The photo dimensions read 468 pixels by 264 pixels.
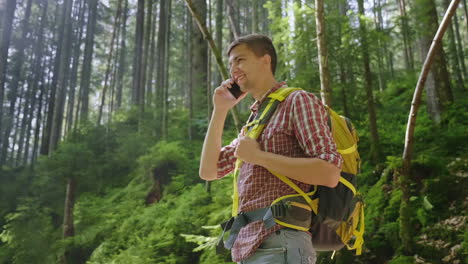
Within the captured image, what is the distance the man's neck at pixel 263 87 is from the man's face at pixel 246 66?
3 cm

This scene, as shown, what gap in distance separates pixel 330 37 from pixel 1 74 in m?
12.3

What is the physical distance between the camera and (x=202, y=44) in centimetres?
1339

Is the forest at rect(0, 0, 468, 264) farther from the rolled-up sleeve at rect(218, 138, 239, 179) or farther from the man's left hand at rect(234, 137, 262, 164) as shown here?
the man's left hand at rect(234, 137, 262, 164)

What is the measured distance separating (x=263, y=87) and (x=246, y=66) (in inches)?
4.9

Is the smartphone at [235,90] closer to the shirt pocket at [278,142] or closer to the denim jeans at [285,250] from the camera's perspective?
the shirt pocket at [278,142]

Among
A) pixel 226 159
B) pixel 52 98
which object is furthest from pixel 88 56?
pixel 226 159

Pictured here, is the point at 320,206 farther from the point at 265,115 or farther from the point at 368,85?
the point at 368,85

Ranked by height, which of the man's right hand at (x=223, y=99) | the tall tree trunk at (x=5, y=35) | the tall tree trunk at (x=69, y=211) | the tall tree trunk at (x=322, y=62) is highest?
the tall tree trunk at (x=5, y=35)

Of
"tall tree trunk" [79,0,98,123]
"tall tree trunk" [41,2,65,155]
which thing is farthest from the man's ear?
"tall tree trunk" [79,0,98,123]

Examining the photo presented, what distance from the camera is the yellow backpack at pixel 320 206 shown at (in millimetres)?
1319

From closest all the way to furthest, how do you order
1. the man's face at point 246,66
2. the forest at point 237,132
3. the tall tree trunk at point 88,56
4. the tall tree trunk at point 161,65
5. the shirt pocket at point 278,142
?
the shirt pocket at point 278,142 → the man's face at point 246,66 → the forest at point 237,132 → the tall tree trunk at point 161,65 → the tall tree trunk at point 88,56

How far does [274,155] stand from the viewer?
4.40ft

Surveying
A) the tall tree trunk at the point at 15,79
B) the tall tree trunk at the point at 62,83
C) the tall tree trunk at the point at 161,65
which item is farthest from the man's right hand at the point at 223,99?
the tall tree trunk at the point at 15,79

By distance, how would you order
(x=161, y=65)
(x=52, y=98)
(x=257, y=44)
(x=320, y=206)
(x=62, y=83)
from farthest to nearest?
(x=52, y=98), (x=161, y=65), (x=62, y=83), (x=257, y=44), (x=320, y=206)
